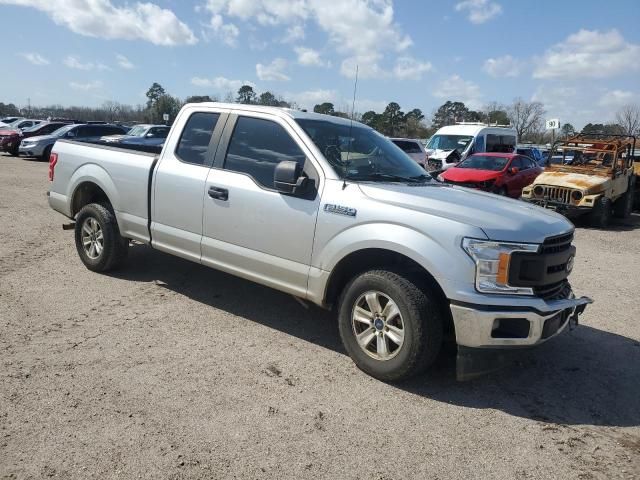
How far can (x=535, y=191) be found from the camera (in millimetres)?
13180

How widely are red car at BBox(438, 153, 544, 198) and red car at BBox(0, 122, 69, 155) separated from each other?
19.9 meters

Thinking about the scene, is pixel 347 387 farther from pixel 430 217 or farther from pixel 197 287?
pixel 197 287

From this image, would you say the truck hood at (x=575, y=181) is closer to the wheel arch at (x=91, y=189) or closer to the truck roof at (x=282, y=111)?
the truck roof at (x=282, y=111)

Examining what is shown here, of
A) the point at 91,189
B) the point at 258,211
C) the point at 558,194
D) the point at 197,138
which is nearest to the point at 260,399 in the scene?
the point at 258,211

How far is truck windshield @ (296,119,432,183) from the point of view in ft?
14.8

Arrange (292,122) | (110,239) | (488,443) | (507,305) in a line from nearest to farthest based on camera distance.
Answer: (488,443) → (507,305) → (292,122) → (110,239)

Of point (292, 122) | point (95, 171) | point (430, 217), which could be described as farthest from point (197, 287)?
point (430, 217)

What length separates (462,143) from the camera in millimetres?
20969

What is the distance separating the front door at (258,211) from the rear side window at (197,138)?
0.23 m

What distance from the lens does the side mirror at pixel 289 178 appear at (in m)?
4.15

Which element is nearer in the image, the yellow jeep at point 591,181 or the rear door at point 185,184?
the rear door at point 185,184

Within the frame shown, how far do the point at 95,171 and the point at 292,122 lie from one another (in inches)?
108

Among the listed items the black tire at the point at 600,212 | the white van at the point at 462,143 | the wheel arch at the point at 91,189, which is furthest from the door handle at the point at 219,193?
the white van at the point at 462,143

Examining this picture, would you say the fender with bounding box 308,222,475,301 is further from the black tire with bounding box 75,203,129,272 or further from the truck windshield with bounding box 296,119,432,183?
the black tire with bounding box 75,203,129,272
